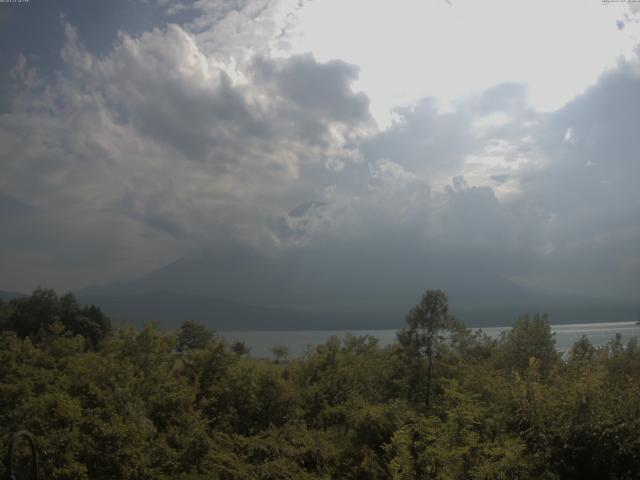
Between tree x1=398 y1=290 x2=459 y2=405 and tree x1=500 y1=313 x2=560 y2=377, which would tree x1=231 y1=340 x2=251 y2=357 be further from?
tree x1=500 y1=313 x2=560 y2=377

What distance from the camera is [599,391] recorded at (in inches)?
640

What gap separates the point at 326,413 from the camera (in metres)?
23.3

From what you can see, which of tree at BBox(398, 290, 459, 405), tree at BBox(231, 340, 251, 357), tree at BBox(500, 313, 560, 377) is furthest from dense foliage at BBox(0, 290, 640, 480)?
tree at BBox(231, 340, 251, 357)

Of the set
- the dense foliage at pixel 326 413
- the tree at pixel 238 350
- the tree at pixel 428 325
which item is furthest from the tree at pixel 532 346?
the tree at pixel 238 350

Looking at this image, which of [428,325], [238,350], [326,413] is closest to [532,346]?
[428,325]

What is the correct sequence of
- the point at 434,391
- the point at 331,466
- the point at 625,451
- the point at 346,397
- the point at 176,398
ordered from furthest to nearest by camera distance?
1. the point at 434,391
2. the point at 346,397
3. the point at 176,398
4. the point at 331,466
5. the point at 625,451

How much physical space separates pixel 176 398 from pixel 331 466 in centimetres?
778

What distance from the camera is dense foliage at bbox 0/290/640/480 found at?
591 inches

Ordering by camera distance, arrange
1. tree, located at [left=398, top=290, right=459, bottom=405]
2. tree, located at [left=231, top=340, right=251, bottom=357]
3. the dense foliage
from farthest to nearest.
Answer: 1. tree, located at [left=231, top=340, right=251, bottom=357]
2. tree, located at [left=398, top=290, right=459, bottom=405]
3. the dense foliage

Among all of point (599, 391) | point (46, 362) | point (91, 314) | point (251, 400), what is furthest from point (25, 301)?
point (599, 391)

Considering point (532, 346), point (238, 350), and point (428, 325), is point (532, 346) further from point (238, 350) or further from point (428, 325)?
point (238, 350)

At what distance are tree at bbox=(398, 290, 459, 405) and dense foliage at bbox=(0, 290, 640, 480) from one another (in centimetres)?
7

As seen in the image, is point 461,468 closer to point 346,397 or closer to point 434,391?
point 346,397

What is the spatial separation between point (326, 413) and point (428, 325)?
7513mm
